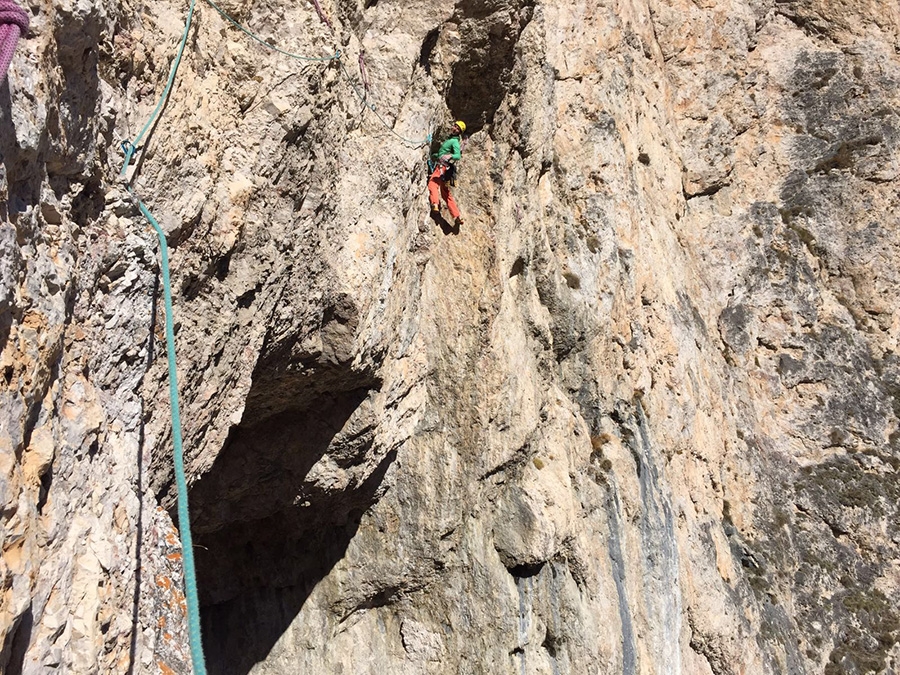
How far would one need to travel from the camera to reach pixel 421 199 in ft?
36.6

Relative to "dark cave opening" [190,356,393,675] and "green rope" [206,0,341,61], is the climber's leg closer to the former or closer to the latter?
"dark cave opening" [190,356,393,675]

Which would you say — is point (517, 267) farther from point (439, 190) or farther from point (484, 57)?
point (484, 57)

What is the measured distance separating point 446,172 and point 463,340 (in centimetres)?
283

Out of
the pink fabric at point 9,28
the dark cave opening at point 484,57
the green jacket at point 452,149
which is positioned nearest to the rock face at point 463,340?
the dark cave opening at point 484,57

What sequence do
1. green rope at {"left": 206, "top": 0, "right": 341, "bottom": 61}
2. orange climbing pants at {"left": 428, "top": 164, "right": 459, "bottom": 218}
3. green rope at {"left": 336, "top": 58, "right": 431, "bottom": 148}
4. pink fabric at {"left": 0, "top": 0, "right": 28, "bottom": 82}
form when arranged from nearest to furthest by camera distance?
pink fabric at {"left": 0, "top": 0, "right": 28, "bottom": 82} < green rope at {"left": 206, "top": 0, "right": 341, "bottom": 61} < green rope at {"left": 336, "top": 58, "right": 431, "bottom": 148} < orange climbing pants at {"left": 428, "top": 164, "right": 459, "bottom": 218}

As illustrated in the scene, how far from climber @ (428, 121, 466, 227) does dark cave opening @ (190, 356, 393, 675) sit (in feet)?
10.9

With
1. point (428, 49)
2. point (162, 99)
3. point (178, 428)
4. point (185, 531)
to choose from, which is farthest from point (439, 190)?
point (185, 531)

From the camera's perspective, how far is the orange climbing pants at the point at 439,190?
37.0ft

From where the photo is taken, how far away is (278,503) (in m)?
11.4

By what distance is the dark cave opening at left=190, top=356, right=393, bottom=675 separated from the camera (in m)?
10.2

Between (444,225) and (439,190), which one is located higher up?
(439,190)

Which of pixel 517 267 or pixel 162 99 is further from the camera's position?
pixel 517 267

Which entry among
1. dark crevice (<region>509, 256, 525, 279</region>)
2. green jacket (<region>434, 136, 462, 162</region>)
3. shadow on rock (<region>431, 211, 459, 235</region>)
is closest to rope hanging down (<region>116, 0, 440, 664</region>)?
green jacket (<region>434, 136, 462, 162</region>)

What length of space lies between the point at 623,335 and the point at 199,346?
951 cm
